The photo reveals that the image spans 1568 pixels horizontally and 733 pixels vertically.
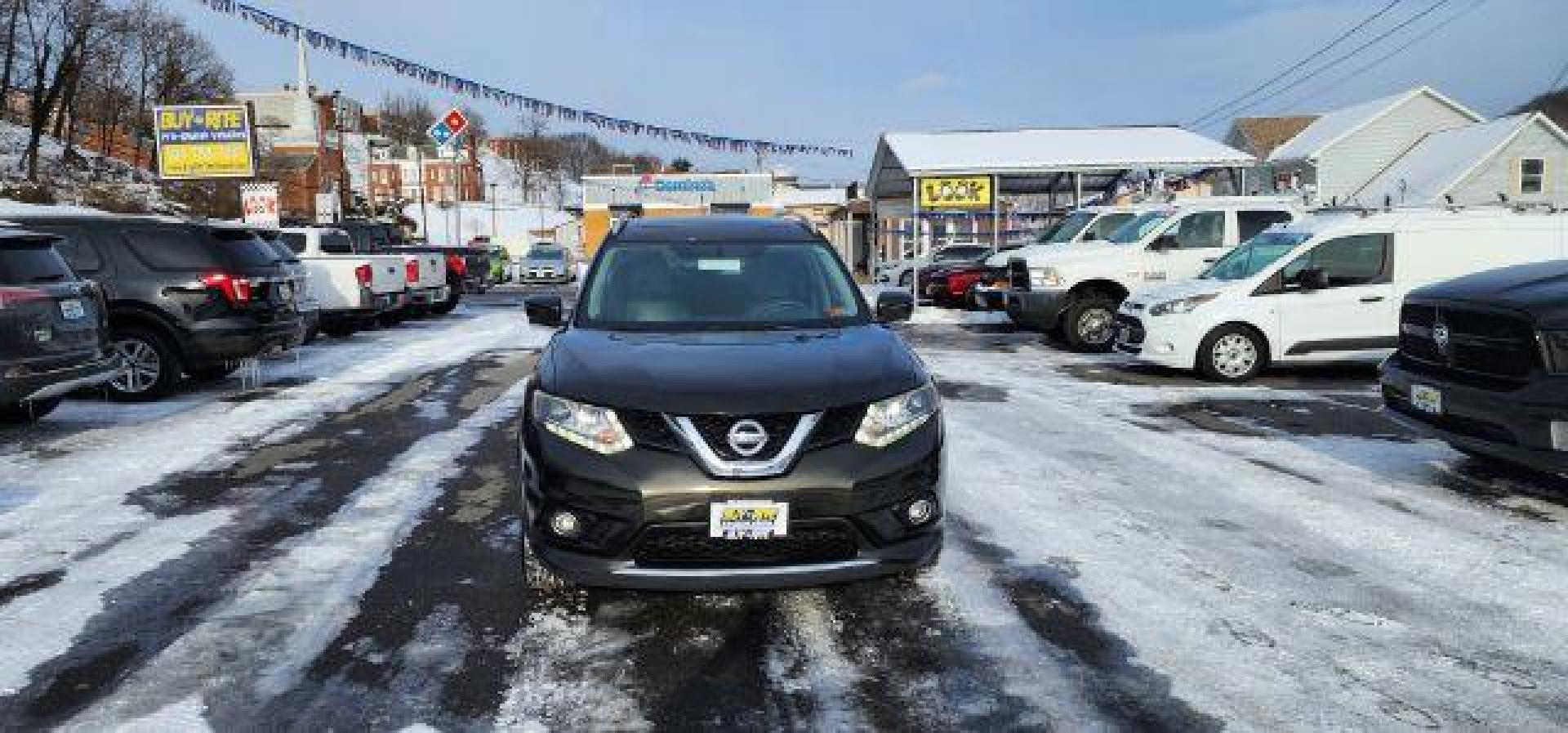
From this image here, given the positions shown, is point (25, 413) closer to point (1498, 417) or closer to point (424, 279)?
point (424, 279)

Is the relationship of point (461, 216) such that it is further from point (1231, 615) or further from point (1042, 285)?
point (1231, 615)

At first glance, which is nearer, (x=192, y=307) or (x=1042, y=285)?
(x=192, y=307)

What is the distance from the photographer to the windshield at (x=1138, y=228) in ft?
49.1

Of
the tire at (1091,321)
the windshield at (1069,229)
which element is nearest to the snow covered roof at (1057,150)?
the windshield at (1069,229)

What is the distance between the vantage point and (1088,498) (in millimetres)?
6094

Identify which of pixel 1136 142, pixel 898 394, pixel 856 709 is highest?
pixel 1136 142

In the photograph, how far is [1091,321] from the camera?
47.8ft

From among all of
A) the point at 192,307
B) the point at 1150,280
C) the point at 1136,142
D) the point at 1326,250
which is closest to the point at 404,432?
the point at 192,307

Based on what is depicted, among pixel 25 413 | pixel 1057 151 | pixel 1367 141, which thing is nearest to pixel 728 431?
pixel 25 413

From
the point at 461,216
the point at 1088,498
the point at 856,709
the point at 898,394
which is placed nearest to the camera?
the point at 856,709

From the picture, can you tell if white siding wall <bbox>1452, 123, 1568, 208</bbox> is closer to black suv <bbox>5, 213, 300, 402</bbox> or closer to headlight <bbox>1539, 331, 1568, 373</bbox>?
headlight <bbox>1539, 331, 1568, 373</bbox>

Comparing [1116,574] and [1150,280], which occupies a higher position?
[1150,280]

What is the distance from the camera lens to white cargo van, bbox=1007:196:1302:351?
1447 centimetres

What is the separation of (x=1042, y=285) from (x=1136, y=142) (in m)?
13.4
